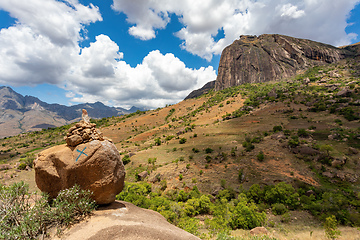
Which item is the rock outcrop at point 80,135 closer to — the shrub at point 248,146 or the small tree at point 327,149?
the shrub at point 248,146

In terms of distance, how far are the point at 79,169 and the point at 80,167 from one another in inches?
4.7

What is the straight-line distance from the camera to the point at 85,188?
284 inches

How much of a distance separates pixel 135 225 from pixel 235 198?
1198 centimetres

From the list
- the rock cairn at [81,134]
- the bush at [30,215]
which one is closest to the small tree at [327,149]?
the rock cairn at [81,134]

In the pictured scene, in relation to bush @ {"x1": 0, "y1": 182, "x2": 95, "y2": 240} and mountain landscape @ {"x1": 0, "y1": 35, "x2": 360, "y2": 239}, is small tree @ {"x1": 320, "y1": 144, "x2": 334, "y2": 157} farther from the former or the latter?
bush @ {"x1": 0, "y1": 182, "x2": 95, "y2": 240}

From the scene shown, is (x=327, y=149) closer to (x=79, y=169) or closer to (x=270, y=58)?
(x=79, y=169)

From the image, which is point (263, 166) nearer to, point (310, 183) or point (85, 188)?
point (310, 183)

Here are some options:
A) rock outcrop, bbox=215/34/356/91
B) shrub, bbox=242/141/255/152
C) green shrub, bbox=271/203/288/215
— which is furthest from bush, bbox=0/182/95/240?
rock outcrop, bbox=215/34/356/91

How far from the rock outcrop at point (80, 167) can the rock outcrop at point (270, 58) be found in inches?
4522

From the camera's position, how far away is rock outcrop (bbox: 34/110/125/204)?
7.07 m

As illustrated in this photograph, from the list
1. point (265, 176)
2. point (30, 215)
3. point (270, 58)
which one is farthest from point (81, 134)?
point (270, 58)

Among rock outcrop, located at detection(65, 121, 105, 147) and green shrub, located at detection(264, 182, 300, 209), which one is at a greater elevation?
rock outcrop, located at detection(65, 121, 105, 147)

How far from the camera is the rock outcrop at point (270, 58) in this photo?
313 ft

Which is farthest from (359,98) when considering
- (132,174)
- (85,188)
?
(85,188)
